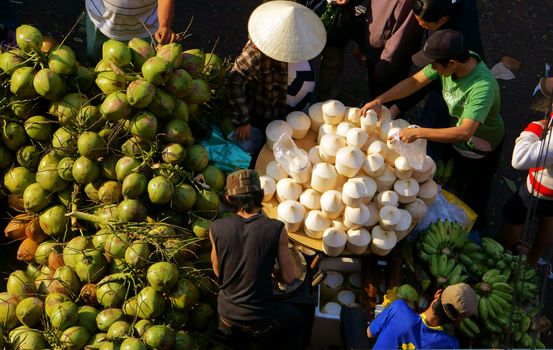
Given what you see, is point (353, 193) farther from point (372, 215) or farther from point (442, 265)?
point (442, 265)

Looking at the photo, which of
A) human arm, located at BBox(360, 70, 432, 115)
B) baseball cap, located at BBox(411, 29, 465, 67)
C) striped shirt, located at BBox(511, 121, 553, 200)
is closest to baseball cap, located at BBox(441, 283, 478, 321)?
striped shirt, located at BBox(511, 121, 553, 200)

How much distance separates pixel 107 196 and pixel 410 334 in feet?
5.61

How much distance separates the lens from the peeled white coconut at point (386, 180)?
3.83m

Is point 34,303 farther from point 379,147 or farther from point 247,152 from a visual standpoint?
point 379,147

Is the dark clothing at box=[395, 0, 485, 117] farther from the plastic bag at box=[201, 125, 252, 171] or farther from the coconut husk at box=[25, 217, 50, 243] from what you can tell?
the coconut husk at box=[25, 217, 50, 243]

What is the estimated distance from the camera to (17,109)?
12.1 ft

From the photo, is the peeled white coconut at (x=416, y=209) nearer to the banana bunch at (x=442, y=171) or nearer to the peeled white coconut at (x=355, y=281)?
the peeled white coconut at (x=355, y=281)

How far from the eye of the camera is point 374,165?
12.4 ft

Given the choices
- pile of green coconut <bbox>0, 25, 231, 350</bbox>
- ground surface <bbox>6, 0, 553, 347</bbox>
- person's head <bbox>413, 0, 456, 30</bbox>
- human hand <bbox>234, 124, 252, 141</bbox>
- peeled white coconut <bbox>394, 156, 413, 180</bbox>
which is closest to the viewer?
pile of green coconut <bbox>0, 25, 231, 350</bbox>

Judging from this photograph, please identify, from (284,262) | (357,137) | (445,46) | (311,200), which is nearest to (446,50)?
(445,46)

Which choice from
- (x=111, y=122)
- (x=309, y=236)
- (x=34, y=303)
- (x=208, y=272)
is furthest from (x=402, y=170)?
(x=34, y=303)

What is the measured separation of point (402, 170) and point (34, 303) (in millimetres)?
2112

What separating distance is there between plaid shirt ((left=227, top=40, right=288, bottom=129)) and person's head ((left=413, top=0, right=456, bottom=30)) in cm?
87

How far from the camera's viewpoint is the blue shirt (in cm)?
310
